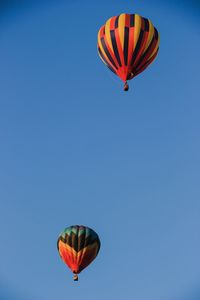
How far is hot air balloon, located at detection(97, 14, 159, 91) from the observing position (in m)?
36.1

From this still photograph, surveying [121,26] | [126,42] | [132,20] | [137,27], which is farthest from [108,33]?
[137,27]

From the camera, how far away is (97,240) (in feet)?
131

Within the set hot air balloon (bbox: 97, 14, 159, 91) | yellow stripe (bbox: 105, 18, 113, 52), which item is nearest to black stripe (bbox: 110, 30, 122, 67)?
hot air balloon (bbox: 97, 14, 159, 91)

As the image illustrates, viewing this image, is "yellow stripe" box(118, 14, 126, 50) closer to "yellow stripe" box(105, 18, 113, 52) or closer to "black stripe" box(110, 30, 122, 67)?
"black stripe" box(110, 30, 122, 67)

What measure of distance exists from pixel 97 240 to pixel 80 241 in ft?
3.86

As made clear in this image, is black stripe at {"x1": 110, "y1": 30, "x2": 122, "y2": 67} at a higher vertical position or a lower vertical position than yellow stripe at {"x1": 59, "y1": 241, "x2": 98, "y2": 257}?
higher

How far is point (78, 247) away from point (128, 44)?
11060mm

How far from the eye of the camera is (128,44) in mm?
36156

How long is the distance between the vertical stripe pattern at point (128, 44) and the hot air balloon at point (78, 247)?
Result: 9.13 m

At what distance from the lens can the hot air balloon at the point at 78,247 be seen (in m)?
39.1

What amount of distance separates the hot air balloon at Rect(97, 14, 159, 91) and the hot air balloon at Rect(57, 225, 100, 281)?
357 inches

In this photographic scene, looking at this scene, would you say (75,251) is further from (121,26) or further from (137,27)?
(137,27)

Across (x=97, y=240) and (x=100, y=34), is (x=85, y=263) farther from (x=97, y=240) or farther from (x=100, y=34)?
(x=100, y=34)

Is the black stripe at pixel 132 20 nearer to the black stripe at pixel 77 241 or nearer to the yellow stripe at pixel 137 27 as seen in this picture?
the yellow stripe at pixel 137 27
